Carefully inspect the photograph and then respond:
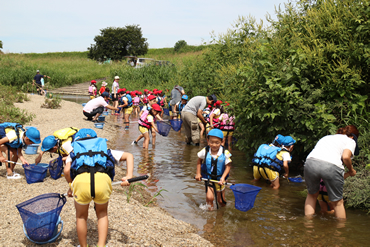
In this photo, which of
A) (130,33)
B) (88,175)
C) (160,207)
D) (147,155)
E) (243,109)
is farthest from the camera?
(130,33)

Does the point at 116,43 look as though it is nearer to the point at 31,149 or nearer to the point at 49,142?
the point at 31,149

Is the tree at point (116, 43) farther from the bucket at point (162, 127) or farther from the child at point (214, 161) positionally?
the child at point (214, 161)

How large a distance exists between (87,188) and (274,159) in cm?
458

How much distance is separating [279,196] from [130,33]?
56.0 m

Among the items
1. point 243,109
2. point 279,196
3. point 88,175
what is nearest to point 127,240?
point 88,175

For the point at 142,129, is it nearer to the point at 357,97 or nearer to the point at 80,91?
the point at 357,97

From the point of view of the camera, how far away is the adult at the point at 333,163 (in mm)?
4836

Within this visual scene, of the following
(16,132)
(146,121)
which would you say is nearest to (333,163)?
(16,132)

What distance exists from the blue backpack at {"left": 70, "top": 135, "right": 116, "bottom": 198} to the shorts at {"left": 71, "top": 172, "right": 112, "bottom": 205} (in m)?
0.04

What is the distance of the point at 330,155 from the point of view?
4883mm

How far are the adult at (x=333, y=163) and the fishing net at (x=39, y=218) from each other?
3662 millimetres

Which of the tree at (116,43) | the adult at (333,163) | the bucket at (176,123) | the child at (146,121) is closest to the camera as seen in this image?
the adult at (333,163)

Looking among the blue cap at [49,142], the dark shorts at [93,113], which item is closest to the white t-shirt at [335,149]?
the blue cap at [49,142]

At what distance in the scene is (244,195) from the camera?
Answer: 4910 millimetres
